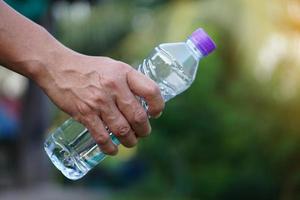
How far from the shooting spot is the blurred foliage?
950 cm

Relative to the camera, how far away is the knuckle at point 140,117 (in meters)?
1.86

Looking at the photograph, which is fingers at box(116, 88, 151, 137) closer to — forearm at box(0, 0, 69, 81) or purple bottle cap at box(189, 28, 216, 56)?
forearm at box(0, 0, 69, 81)

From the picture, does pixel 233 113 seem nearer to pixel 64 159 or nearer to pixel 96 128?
pixel 64 159

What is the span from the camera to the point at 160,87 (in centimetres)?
217

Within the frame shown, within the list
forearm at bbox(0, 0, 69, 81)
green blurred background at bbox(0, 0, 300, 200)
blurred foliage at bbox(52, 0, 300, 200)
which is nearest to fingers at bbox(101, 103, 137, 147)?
forearm at bbox(0, 0, 69, 81)

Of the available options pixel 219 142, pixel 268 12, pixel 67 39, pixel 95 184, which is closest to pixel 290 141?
pixel 219 142

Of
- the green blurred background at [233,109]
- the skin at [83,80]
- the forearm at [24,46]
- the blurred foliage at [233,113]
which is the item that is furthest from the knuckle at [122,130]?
the blurred foliage at [233,113]

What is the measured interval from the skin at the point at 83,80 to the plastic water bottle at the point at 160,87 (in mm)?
269

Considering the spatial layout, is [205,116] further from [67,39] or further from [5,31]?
[5,31]

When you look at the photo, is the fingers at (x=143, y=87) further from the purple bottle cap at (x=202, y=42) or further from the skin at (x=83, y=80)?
the purple bottle cap at (x=202, y=42)

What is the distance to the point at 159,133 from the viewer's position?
1045 cm

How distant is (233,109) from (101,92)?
805 centimetres

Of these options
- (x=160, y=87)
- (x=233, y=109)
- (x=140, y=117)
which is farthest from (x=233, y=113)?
(x=140, y=117)

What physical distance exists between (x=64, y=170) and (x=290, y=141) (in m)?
7.55
